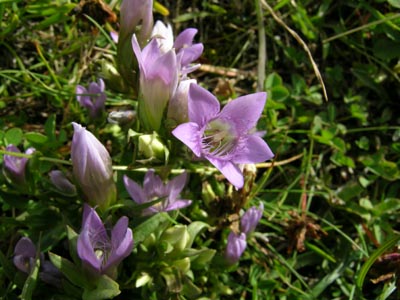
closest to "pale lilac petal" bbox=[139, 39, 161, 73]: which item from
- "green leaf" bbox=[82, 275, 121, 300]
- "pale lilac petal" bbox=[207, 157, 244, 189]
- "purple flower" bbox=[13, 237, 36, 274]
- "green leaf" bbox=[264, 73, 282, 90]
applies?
"pale lilac petal" bbox=[207, 157, 244, 189]

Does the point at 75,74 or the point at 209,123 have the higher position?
the point at 209,123

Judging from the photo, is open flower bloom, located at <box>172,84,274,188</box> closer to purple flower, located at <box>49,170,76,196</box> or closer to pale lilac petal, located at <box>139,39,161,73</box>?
pale lilac petal, located at <box>139,39,161,73</box>

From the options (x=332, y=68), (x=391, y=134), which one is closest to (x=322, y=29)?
(x=332, y=68)

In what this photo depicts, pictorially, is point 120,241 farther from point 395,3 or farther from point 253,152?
point 395,3

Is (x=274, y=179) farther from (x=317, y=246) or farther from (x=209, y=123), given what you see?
(x=209, y=123)

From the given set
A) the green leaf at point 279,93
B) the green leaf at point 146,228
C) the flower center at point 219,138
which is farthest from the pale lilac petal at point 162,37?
the green leaf at point 279,93

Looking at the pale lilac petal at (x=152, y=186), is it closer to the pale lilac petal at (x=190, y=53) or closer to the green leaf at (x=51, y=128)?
the pale lilac petal at (x=190, y=53)

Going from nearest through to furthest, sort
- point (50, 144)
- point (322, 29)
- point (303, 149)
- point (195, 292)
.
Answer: point (195, 292), point (50, 144), point (303, 149), point (322, 29)
